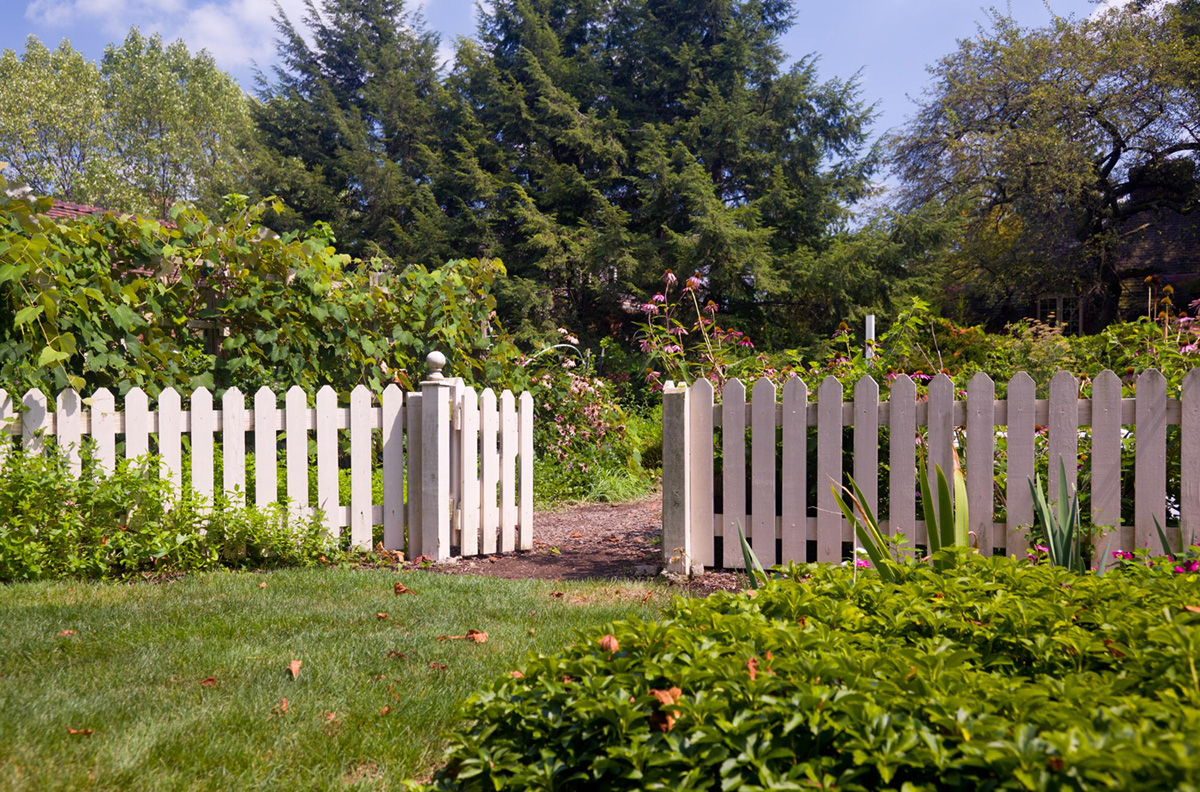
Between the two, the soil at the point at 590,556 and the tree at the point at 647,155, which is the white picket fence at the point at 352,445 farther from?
the tree at the point at 647,155

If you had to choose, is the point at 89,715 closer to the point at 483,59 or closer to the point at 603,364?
the point at 603,364

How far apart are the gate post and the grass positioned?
0.34 metres

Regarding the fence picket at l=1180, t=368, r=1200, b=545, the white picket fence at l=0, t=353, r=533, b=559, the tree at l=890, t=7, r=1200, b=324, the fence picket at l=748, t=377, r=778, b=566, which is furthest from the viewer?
the tree at l=890, t=7, r=1200, b=324

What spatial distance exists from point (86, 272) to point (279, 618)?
2.94 m

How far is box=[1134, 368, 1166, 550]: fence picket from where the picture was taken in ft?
12.5

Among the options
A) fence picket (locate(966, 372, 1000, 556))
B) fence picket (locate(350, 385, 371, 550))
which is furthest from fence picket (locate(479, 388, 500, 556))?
fence picket (locate(966, 372, 1000, 556))

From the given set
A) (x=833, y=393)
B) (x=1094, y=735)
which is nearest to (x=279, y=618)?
(x=833, y=393)

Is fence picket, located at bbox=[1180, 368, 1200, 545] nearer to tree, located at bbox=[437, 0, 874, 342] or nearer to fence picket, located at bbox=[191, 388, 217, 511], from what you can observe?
fence picket, located at bbox=[191, 388, 217, 511]

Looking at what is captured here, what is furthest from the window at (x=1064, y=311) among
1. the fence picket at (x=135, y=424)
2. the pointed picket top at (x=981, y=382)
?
the fence picket at (x=135, y=424)

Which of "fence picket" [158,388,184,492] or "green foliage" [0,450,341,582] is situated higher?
"fence picket" [158,388,184,492]

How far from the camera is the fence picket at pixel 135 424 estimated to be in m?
4.71

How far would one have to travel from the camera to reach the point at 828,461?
4.23 metres

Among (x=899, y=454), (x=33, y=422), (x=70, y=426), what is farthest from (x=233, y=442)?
(x=899, y=454)

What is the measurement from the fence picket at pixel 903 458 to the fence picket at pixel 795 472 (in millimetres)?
438
